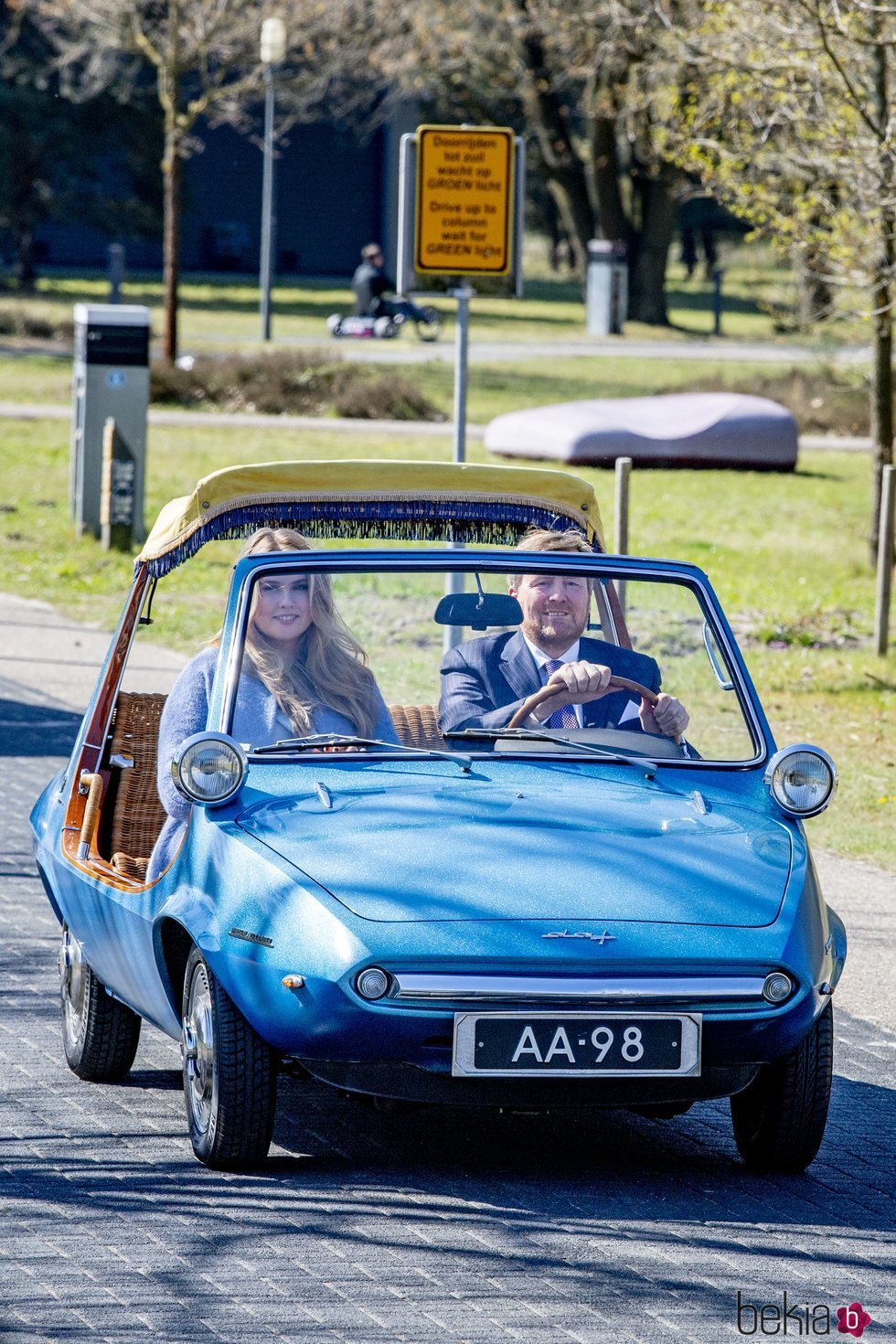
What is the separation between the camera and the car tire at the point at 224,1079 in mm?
4930

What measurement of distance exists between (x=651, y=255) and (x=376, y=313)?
1128 centimetres

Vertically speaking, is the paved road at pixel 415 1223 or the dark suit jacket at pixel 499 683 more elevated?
the dark suit jacket at pixel 499 683

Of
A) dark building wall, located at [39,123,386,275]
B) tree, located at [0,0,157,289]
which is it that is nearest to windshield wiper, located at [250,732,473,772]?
tree, located at [0,0,157,289]

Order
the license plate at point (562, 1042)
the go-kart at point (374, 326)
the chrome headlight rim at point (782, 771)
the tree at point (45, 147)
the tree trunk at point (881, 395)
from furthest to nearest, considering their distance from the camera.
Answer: the tree at point (45, 147), the go-kart at point (374, 326), the tree trunk at point (881, 395), the chrome headlight rim at point (782, 771), the license plate at point (562, 1042)

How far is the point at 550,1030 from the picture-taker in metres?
4.74

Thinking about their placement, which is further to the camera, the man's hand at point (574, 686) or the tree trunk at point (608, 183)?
the tree trunk at point (608, 183)

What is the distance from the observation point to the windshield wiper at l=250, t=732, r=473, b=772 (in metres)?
5.48

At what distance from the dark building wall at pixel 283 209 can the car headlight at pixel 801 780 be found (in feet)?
195

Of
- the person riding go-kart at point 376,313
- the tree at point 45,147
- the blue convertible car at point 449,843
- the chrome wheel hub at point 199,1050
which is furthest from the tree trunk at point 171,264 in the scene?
the chrome wheel hub at point 199,1050

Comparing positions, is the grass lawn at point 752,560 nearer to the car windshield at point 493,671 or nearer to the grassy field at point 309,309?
the car windshield at point 493,671

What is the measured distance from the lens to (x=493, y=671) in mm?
5844

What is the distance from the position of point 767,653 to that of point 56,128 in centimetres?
4153

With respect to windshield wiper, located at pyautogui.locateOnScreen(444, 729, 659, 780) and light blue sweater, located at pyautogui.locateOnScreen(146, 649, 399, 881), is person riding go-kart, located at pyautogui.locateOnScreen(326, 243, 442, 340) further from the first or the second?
windshield wiper, located at pyautogui.locateOnScreen(444, 729, 659, 780)

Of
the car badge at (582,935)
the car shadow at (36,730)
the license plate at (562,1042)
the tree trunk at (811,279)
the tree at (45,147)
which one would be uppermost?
the tree at (45,147)
